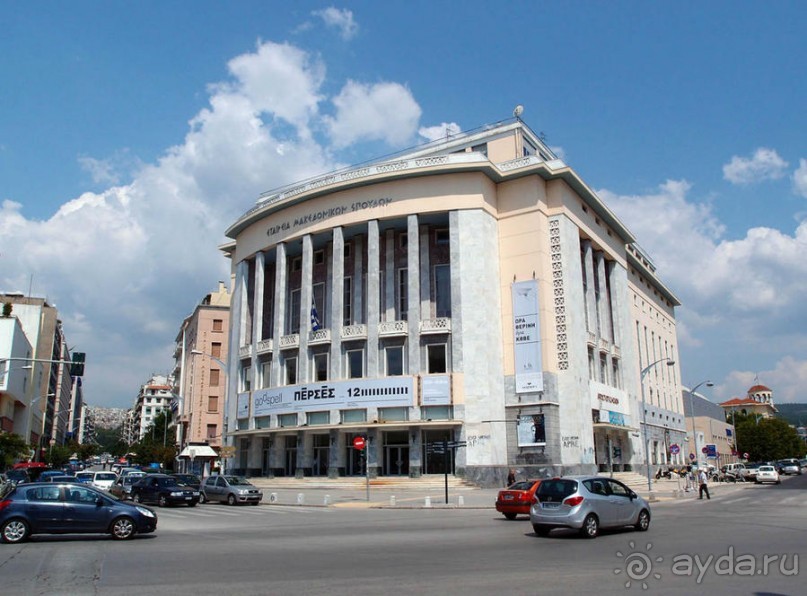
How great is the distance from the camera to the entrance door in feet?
159

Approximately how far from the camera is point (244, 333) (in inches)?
2391

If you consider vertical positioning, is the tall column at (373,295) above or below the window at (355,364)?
above

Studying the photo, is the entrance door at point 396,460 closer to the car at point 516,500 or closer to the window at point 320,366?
the window at point 320,366

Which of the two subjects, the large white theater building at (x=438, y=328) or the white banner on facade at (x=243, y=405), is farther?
the white banner on facade at (x=243, y=405)

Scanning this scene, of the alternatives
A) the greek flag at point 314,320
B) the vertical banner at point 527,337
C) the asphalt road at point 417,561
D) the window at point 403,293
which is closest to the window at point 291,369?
the greek flag at point 314,320

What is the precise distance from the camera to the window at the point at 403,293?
52094 millimetres

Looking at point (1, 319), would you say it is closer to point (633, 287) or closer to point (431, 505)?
point (431, 505)

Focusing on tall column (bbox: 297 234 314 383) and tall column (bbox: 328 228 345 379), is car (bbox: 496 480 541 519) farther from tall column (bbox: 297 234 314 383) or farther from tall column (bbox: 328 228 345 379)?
tall column (bbox: 297 234 314 383)

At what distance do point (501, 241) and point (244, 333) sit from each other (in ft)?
80.6

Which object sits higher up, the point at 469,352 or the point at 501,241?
the point at 501,241

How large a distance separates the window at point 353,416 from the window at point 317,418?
4.25 feet

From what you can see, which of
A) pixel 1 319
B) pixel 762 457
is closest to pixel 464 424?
pixel 1 319

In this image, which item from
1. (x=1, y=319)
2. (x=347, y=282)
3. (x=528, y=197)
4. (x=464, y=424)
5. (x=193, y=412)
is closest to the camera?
(x=464, y=424)

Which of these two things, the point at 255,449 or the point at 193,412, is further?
the point at 193,412
